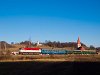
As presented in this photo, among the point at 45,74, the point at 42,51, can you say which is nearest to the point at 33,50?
the point at 42,51

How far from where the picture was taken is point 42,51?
101875 mm

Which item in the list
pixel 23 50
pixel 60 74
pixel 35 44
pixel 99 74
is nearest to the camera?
pixel 99 74

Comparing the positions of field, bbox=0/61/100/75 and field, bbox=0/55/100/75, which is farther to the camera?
field, bbox=0/55/100/75

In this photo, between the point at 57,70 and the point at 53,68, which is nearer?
the point at 57,70

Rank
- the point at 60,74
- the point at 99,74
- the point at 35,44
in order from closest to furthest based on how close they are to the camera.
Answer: the point at 99,74, the point at 60,74, the point at 35,44

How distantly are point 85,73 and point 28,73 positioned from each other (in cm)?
626

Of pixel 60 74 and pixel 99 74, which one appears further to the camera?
pixel 60 74

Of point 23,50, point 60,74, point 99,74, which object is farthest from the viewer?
point 23,50

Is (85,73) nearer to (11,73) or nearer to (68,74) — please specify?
(68,74)

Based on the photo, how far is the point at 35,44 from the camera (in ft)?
563

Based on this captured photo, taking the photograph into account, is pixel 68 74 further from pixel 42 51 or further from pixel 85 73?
pixel 42 51

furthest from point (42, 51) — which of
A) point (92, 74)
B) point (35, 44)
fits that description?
point (92, 74)

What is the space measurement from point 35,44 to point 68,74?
5899 inches

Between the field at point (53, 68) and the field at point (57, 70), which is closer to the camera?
the field at point (57, 70)
